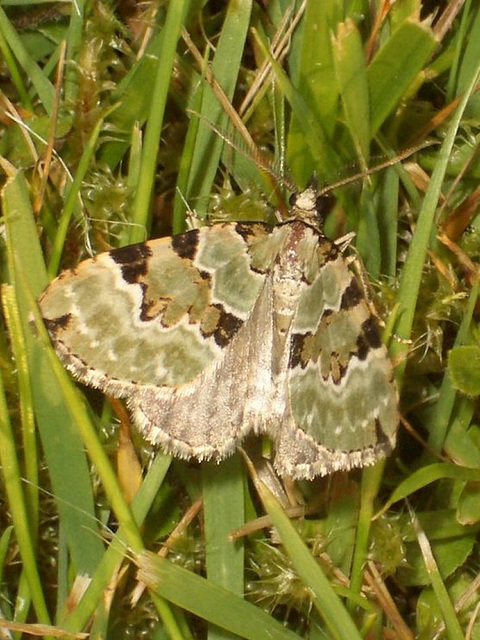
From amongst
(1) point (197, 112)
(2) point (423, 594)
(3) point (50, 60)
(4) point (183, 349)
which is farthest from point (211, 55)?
(2) point (423, 594)

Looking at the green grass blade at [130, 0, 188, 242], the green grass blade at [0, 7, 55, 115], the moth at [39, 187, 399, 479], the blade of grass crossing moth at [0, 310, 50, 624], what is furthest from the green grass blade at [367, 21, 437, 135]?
the blade of grass crossing moth at [0, 310, 50, 624]

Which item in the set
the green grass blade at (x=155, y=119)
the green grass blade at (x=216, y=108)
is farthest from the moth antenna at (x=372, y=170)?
the green grass blade at (x=155, y=119)

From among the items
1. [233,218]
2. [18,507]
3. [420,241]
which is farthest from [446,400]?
[18,507]

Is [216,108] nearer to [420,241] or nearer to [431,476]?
[420,241]

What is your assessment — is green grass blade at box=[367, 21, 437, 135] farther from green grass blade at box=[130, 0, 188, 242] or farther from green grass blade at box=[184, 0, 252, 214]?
green grass blade at box=[130, 0, 188, 242]

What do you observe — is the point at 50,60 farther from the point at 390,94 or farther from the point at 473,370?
the point at 473,370

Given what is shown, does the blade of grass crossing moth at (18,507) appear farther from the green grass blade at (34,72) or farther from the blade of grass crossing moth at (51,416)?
the green grass blade at (34,72)
